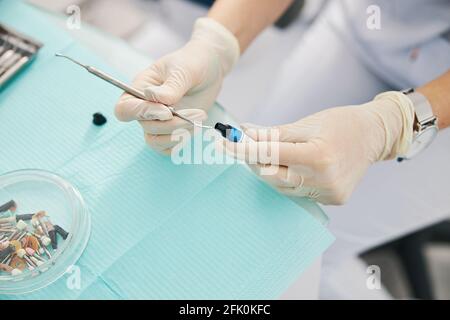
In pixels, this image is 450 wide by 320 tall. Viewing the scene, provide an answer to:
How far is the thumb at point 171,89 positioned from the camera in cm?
77

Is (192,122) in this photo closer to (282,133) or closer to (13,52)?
(282,133)

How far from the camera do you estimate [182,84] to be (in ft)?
2.72

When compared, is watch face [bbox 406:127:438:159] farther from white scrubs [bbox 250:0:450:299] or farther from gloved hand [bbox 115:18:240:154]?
gloved hand [bbox 115:18:240:154]

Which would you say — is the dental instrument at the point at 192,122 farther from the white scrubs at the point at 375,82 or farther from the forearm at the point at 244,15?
the white scrubs at the point at 375,82

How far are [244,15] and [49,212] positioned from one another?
2.02 ft

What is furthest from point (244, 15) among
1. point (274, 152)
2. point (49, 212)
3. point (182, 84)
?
point (49, 212)

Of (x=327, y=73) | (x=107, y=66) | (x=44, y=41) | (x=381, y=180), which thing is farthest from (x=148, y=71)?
(x=381, y=180)

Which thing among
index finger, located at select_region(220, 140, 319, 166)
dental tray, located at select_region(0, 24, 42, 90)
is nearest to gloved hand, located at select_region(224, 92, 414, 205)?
index finger, located at select_region(220, 140, 319, 166)

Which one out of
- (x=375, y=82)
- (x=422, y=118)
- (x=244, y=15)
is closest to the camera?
(x=422, y=118)

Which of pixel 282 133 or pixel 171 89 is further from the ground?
pixel 171 89

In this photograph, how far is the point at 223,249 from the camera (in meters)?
0.76

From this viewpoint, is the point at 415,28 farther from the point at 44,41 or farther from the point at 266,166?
the point at 44,41

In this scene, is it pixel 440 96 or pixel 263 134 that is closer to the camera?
pixel 263 134

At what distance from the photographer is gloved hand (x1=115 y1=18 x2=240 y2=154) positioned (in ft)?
2.55
